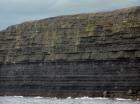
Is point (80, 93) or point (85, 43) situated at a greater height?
point (85, 43)

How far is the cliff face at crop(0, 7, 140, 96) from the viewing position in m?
93.1

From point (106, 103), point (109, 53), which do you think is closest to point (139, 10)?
point (109, 53)

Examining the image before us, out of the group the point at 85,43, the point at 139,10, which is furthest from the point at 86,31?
the point at 139,10

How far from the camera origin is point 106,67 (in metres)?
95.6

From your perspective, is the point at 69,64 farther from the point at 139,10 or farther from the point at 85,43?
the point at 139,10

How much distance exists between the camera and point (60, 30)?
340 feet

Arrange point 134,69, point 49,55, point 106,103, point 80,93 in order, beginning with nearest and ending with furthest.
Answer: point 106,103 < point 134,69 < point 80,93 < point 49,55

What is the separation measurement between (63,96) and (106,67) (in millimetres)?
8495

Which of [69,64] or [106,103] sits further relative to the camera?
[69,64]

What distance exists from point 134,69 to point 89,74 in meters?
7.82

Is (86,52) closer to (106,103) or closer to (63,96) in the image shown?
(63,96)

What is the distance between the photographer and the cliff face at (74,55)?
93062 mm

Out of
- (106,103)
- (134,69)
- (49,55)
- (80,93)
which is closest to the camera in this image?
(106,103)

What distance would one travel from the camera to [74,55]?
100000 millimetres
